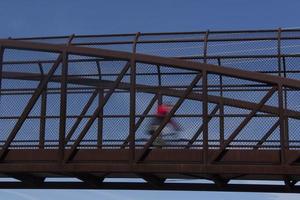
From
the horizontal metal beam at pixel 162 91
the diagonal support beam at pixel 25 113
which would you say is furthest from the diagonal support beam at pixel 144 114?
the diagonal support beam at pixel 25 113

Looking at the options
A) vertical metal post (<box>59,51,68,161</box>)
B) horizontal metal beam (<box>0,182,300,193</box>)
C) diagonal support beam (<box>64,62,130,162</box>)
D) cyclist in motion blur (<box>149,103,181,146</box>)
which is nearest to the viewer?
diagonal support beam (<box>64,62,130,162</box>)

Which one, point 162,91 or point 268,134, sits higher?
point 162,91

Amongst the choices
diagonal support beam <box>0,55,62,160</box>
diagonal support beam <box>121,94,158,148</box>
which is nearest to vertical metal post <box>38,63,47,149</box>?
diagonal support beam <box>0,55,62,160</box>

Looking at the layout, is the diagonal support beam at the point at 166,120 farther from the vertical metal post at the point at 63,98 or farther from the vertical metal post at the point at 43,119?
the vertical metal post at the point at 43,119

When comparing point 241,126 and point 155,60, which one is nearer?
point 241,126

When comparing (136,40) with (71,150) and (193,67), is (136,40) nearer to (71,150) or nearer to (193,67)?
(193,67)

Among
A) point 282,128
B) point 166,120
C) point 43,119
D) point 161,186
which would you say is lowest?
point 161,186

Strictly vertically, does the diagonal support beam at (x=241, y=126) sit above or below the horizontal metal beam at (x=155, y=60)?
below

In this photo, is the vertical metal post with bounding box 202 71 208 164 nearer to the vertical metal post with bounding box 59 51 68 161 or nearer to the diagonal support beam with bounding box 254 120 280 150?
the diagonal support beam with bounding box 254 120 280 150

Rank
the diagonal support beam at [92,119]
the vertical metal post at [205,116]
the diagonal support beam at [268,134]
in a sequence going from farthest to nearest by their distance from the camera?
the diagonal support beam at [268,134], the diagonal support beam at [92,119], the vertical metal post at [205,116]

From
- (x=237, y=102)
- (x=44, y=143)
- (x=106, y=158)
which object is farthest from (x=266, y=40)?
(x=44, y=143)

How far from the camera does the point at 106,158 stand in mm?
24016

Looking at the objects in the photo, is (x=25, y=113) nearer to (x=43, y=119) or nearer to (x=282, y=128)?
(x=43, y=119)

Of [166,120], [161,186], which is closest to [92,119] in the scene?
[166,120]
